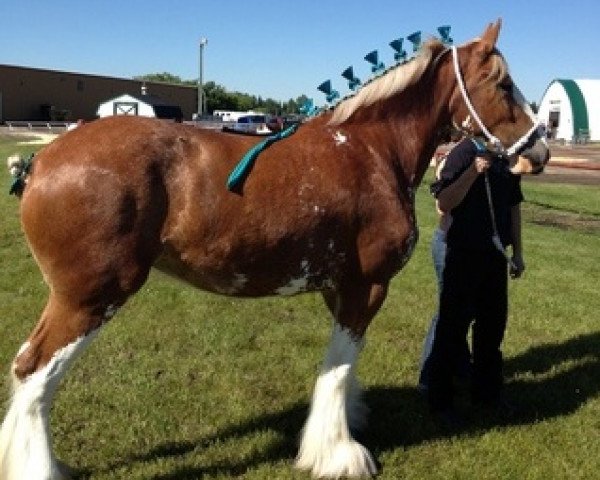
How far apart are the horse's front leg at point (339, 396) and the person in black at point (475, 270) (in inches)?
37.0

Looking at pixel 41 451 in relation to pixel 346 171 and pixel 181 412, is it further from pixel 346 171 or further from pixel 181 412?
pixel 346 171

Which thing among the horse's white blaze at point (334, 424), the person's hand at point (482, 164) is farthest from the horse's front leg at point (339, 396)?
the person's hand at point (482, 164)

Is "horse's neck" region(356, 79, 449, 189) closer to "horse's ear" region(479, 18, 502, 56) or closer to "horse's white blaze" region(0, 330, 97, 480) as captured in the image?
"horse's ear" region(479, 18, 502, 56)

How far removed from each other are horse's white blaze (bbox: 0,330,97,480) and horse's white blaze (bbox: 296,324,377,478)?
1325 millimetres

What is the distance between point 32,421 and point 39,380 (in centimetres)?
21

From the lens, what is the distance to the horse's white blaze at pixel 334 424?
389cm

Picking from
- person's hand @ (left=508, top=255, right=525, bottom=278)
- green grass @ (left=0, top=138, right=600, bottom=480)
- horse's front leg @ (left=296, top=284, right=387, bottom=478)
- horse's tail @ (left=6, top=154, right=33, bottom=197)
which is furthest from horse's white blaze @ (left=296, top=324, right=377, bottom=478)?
horse's tail @ (left=6, top=154, right=33, bottom=197)

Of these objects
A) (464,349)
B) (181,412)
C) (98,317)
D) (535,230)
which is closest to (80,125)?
(98,317)

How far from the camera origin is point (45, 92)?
68.2m

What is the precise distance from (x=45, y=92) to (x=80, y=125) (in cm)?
7010

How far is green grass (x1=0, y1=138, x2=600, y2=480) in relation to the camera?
4.11 m

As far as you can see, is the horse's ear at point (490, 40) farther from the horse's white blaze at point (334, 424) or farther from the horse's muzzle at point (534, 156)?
the horse's white blaze at point (334, 424)

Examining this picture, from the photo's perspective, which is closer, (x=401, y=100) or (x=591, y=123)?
(x=401, y=100)

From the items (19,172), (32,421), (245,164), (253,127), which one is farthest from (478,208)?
(253,127)
